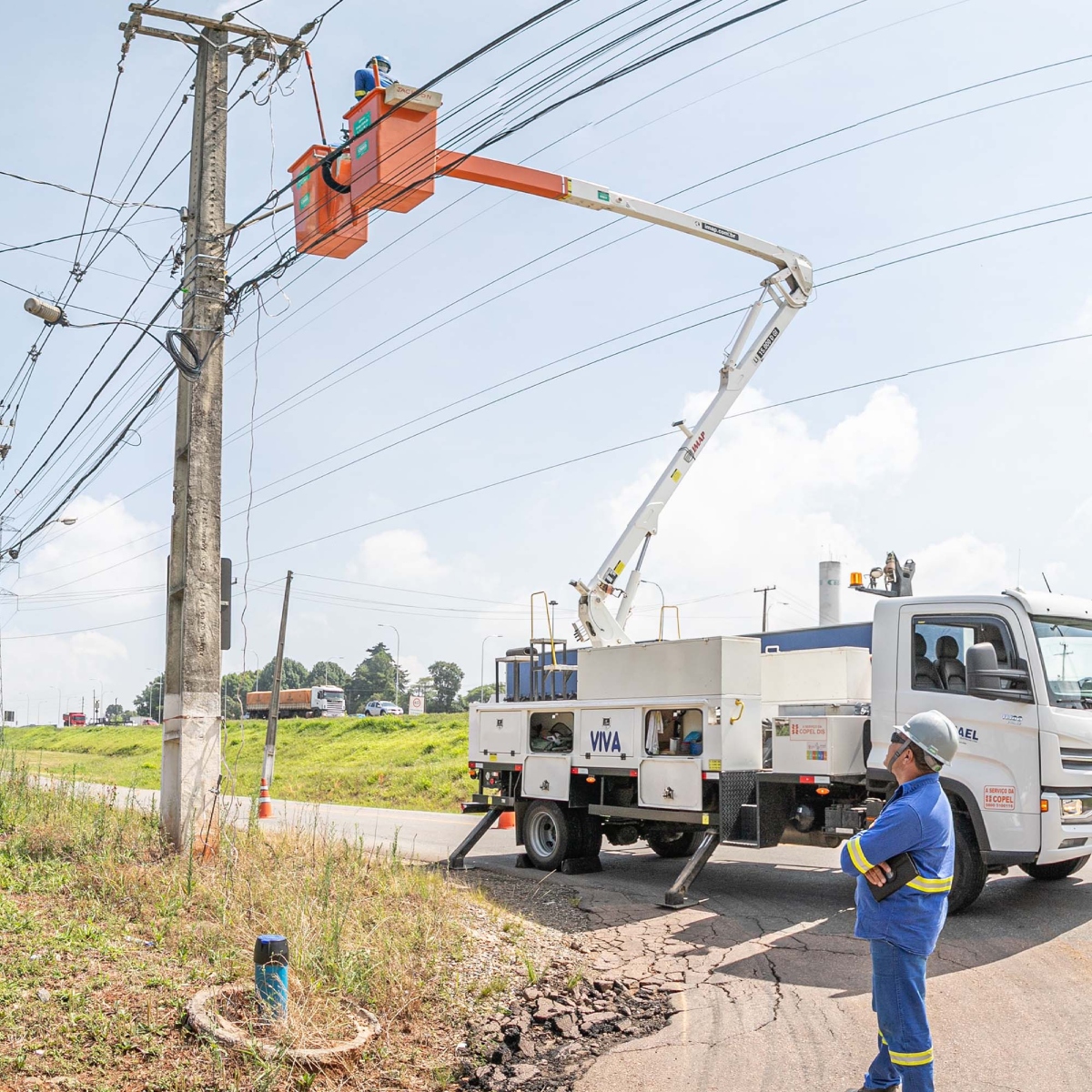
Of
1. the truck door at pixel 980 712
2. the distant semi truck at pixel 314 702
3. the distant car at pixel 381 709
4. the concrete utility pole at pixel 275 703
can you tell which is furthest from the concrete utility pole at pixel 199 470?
the distant semi truck at pixel 314 702

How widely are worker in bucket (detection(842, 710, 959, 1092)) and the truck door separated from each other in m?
4.43

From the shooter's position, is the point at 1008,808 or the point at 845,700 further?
the point at 845,700

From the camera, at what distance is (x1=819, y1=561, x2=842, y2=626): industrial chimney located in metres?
21.3

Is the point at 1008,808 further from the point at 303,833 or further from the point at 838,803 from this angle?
the point at 303,833

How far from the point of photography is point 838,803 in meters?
9.98

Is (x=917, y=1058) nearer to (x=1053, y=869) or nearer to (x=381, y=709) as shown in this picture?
(x=1053, y=869)

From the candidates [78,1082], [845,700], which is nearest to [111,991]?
[78,1082]

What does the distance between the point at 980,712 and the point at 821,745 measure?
1484 millimetres

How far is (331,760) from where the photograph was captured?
4556 centimetres

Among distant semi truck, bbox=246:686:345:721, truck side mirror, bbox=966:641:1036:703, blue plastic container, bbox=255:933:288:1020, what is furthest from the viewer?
distant semi truck, bbox=246:686:345:721

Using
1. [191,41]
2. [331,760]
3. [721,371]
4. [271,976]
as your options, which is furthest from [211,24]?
[331,760]

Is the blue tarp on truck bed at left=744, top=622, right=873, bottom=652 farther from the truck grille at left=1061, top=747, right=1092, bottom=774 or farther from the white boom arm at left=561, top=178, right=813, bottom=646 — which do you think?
the truck grille at left=1061, top=747, right=1092, bottom=774

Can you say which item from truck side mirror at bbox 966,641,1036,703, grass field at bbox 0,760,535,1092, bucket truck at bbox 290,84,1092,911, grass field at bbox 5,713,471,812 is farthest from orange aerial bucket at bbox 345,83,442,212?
truck side mirror at bbox 966,641,1036,703

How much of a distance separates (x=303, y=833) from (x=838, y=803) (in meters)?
6.15
